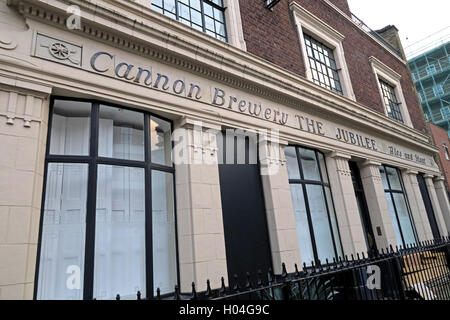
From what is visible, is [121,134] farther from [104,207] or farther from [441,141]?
[441,141]

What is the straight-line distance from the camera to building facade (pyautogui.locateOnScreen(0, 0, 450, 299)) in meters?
3.83

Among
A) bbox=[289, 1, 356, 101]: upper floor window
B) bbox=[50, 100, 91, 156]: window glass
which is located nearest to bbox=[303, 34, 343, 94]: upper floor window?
bbox=[289, 1, 356, 101]: upper floor window

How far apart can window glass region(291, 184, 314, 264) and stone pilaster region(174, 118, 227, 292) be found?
2569mm

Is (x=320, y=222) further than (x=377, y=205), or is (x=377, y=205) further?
(x=377, y=205)

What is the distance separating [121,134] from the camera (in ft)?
16.2

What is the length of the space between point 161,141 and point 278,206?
2.99 m

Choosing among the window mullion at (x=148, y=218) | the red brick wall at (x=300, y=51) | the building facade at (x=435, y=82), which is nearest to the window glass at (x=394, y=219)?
the red brick wall at (x=300, y=51)

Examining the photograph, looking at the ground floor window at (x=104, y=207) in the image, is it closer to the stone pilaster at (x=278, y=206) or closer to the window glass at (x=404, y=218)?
the stone pilaster at (x=278, y=206)

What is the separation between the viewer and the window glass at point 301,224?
22.5 feet

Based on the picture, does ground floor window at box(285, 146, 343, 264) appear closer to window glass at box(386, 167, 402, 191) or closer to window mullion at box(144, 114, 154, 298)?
window mullion at box(144, 114, 154, 298)

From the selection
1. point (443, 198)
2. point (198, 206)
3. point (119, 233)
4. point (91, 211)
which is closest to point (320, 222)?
point (198, 206)

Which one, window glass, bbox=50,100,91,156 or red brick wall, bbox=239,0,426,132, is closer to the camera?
window glass, bbox=50,100,91,156

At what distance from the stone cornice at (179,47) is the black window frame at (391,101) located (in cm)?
569

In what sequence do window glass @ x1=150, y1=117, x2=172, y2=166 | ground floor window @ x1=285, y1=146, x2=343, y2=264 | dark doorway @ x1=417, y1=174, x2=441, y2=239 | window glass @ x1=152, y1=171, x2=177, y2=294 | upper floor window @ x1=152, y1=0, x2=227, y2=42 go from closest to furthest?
window glass @ x1=152, y1=171, x2=177, y2=294 → window glass @ x1=150, y1=117, x2=172, y2=166 → upper floor window @ x1=152, y1=0, x2=227, y2=42 → ground floor window @ x1=285, y1=146, x2=343, y2=264 → dark doorway @ x1=417, y1=174, x2=441, y2=239
